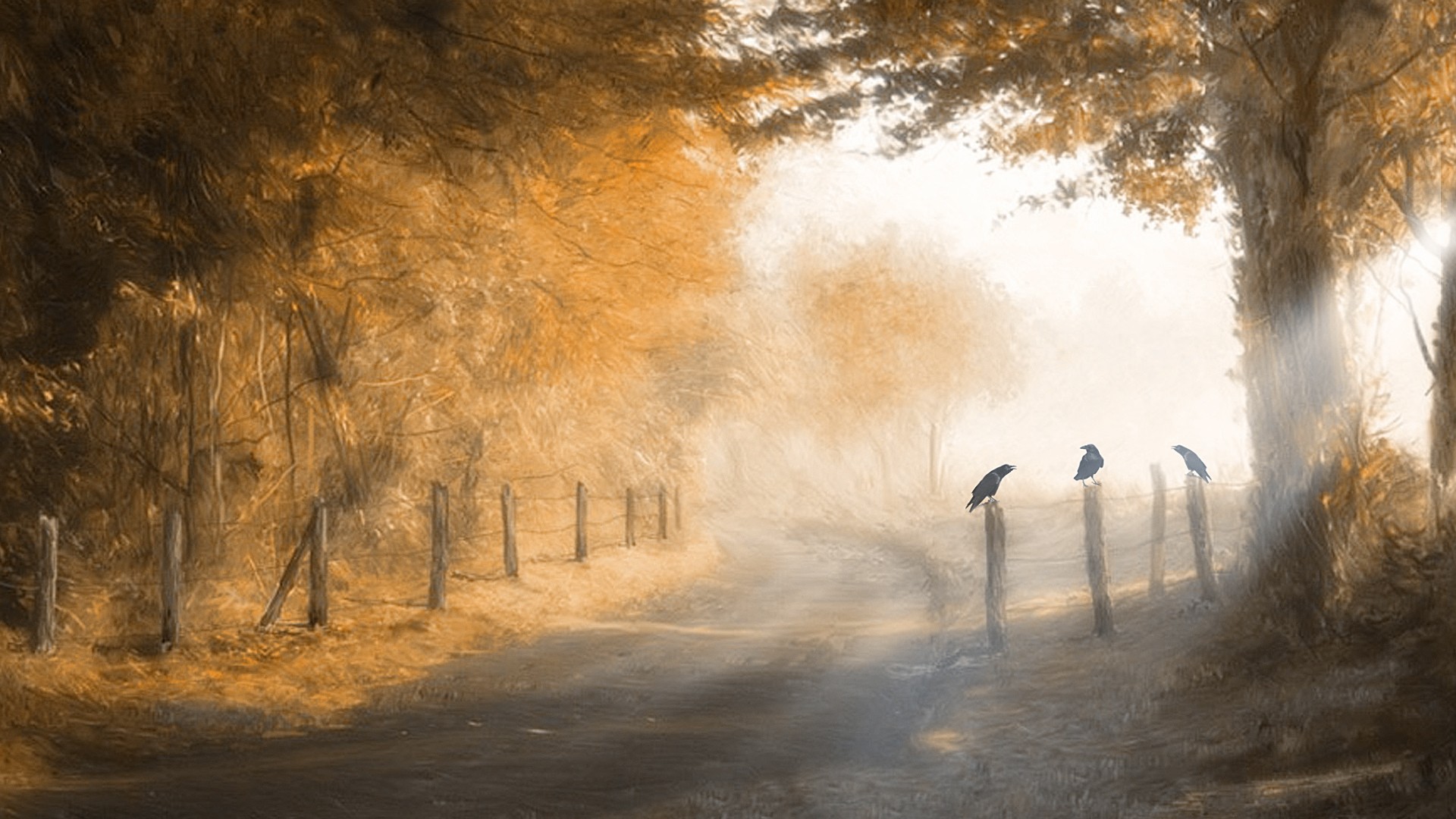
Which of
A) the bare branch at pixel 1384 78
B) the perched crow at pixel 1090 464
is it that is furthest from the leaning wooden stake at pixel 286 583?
the bare branch at pixel 1384 78

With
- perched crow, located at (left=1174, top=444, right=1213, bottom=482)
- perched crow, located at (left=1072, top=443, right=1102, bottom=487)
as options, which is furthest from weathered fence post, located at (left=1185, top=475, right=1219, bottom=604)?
perched crow, located at (left=1072, top=443, right=1102, bottom=487)

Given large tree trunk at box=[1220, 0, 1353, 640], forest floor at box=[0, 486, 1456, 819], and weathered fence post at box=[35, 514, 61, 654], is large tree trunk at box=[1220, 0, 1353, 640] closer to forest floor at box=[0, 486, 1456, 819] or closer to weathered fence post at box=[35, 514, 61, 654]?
forest floor at box=[0, 486, 1456, 819]

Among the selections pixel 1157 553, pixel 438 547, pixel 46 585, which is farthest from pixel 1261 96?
pixel 46 585

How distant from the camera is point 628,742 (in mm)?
10633

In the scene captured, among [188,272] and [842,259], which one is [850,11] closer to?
[188,272]

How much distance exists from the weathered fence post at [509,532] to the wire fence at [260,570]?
2 cm

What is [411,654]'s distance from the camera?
15.7 m

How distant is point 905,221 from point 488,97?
1512 inches

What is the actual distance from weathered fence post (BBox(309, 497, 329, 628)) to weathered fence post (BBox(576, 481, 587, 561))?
8550mm

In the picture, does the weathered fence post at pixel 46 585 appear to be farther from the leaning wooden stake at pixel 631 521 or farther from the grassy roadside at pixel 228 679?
the leaning wooden stake at pixel 631 521

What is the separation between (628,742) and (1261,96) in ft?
23.7

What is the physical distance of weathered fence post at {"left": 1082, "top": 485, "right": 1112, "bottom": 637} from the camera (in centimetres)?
1426

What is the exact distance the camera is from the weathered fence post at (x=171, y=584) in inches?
559

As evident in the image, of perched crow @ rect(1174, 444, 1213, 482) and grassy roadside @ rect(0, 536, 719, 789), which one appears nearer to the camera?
grassy roadside @ rect(0, 536, 719, 789)
